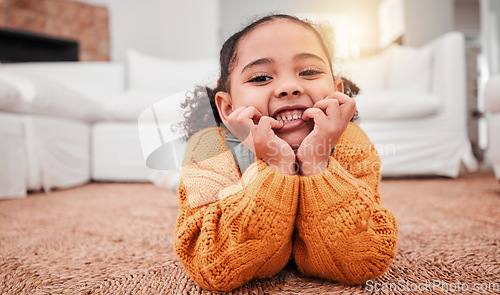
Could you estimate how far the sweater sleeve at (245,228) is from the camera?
372 millimetres

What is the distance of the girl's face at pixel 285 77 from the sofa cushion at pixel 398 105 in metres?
1.23

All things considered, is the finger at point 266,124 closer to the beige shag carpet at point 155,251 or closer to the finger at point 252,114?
the finger at point 252,114

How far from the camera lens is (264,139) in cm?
→ 38

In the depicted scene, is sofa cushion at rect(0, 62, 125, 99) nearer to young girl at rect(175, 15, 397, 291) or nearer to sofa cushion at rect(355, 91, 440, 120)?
sofa cushion at rect(355, 91, 440, 120)

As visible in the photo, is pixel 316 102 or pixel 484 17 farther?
pixel 484 17

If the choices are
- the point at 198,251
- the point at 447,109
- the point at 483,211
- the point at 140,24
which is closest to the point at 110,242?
the point at 198,251

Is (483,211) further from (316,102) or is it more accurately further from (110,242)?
(110,242)

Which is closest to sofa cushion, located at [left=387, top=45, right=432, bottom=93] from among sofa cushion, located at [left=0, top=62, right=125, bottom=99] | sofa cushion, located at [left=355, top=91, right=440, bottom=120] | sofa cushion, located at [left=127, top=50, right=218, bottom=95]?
sofa cushion, located at [left=355, top=91, right=440, bottom=120]

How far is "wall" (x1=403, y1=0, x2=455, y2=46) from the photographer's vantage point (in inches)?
147

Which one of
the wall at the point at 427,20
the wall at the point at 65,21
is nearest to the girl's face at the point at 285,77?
the wall at the point at 65,21

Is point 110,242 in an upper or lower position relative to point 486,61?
lower

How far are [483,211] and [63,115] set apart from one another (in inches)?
62.3

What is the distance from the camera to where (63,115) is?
1.44 meters

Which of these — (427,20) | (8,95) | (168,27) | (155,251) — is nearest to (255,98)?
(155,251)
